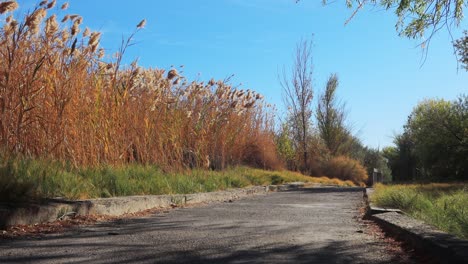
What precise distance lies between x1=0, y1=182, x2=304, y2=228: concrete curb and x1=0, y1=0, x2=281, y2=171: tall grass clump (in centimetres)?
105

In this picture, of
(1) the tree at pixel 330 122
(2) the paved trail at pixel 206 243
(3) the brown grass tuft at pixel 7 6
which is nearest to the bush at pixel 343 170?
(1) the tree at pixel 330 122

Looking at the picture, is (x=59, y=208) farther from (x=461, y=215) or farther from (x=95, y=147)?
(x=461, y=215)

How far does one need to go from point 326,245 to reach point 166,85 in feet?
26.2

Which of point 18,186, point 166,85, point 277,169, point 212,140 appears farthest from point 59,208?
point 277,169

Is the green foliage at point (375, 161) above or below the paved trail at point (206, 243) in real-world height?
above

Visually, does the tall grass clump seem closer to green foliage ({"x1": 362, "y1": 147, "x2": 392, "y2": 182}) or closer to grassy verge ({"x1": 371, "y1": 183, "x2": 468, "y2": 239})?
grassy verge ({"x1": 371, "y1": 183, "x2": 468, "y2": 239})

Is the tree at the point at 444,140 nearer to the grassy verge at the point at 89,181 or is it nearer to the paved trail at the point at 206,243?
the grassy verge at the point at 89,181

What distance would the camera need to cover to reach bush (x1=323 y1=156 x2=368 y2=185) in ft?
99.1

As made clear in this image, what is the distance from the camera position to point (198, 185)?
11398 millimetres

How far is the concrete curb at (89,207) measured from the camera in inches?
219

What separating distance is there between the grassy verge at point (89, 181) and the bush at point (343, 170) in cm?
1825

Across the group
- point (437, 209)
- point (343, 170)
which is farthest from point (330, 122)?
point (437, 209)

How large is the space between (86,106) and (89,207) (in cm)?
232

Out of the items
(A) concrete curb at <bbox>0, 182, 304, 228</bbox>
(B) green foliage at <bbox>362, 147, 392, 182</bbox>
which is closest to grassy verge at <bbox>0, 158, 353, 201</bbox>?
(A) concrete curb at <bbox>0, 182, 304, 228</bbox>
